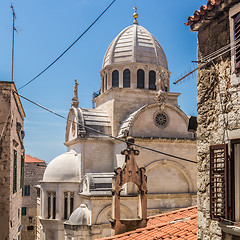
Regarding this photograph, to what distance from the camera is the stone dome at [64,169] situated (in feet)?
73.2

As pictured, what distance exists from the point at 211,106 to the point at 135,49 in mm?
21538

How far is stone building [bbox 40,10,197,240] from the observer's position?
20.4 meters

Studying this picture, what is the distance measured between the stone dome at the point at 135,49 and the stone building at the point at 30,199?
45.3ft

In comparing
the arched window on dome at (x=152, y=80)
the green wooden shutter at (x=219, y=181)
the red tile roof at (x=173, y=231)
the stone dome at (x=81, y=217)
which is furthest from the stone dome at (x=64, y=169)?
the green wooden shutter at (x=219, y=181)

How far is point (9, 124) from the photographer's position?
9.38m

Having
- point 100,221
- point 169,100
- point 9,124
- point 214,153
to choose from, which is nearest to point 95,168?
point 100,221

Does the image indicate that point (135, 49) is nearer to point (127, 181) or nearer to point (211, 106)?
point (127, 181)

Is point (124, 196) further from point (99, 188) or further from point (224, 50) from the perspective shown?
point (224, 50)

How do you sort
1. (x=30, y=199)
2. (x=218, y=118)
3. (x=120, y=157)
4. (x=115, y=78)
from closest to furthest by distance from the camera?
(x=218, y=118)
(x=120, y=157)
(x=115, y=78)
(x=30, y=199)

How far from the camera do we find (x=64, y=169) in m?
22.6

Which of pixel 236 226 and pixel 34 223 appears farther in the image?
pixel 34 223

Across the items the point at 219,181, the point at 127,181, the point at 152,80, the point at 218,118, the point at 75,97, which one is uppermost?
the point at 152,80

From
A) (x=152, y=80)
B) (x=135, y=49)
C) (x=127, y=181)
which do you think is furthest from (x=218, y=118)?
(x=135, y=49)

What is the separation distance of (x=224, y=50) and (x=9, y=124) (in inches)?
247
